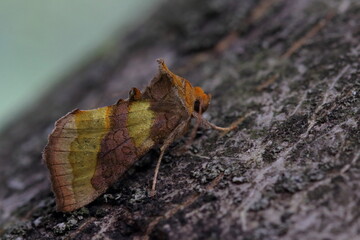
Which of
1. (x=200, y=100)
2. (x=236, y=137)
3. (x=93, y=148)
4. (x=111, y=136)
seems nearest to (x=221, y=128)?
(x=236, y=137)

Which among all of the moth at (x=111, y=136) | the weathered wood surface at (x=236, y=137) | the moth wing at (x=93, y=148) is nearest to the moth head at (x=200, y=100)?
the moth at (x=111, y=136)

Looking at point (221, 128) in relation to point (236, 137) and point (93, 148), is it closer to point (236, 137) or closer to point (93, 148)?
point (236, 137)

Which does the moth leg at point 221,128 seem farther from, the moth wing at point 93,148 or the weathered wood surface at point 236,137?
the moth wing at point 93,148

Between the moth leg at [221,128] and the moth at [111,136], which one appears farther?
the moth leg at [221,128]

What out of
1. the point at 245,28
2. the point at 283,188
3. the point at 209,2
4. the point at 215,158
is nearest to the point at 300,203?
the point at 283,188

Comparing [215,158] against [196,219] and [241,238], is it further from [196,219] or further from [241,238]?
[241,238]

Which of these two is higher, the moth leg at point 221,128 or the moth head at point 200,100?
the moth head at point 200,100

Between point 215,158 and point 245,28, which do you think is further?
point 245,28
